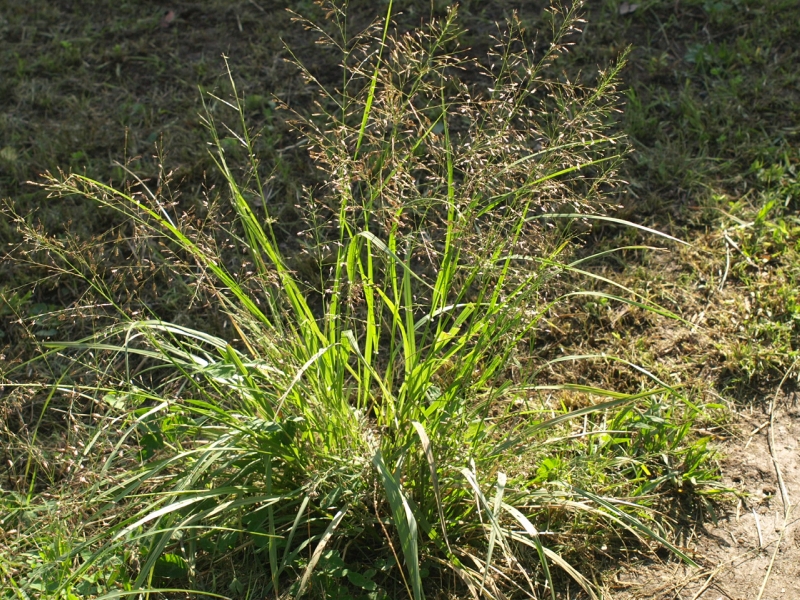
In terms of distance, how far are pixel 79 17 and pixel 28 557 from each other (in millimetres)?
3219

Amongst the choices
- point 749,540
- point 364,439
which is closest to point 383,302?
point 364,439

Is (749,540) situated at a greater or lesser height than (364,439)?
lesser

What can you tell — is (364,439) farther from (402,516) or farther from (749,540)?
(749,540)

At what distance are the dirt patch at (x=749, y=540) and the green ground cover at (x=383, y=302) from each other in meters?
0.07

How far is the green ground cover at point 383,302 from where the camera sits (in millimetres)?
1928

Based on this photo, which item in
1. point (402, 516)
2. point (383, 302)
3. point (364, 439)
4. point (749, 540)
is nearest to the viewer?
point (402, 516)

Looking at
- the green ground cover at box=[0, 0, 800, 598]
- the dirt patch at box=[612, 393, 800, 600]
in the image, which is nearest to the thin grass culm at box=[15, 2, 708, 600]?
the green ground cover at box=[0, 0, 800, 598]

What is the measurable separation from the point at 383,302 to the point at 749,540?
1381 millimetres

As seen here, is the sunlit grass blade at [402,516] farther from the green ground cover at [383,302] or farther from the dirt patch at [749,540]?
the dirt patch at [749,540]

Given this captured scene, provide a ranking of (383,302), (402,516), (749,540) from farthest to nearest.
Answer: (383,302), (749,540), (402,516)

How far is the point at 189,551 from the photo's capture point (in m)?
2.09

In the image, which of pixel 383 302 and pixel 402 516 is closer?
pixel 402 516

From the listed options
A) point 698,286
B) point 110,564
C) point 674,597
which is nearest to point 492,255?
point 674,597

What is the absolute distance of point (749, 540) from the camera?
221 cm
